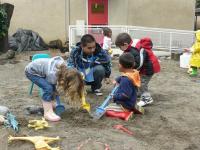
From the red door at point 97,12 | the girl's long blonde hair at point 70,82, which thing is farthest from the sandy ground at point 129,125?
the red door at point 97,12

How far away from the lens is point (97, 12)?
15.1 meters

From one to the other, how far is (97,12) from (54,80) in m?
10.1

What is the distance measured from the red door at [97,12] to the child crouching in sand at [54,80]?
9.78 metres

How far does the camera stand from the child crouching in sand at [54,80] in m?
4.99

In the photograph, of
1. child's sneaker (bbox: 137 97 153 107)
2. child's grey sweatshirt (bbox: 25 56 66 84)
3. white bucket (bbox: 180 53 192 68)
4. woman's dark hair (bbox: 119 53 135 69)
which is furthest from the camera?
white bucket (bbox: 180 53 192 68)

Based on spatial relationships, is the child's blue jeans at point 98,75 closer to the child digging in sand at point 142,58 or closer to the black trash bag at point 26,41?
the child digging in sand at point 142,58

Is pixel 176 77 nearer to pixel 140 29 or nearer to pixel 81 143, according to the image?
pixel 140 29

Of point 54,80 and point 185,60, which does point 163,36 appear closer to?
point 185,60

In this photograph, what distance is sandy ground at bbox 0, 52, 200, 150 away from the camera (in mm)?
4496

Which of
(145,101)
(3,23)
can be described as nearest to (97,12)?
(3,23)

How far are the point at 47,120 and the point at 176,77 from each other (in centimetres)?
442

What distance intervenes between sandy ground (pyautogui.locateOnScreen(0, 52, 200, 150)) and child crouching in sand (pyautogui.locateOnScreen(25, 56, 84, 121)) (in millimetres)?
205

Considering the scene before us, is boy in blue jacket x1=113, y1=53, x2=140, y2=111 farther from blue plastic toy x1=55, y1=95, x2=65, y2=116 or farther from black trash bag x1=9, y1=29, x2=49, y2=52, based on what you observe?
black trash bag x1=9, y1=29, x2=49, y2=52

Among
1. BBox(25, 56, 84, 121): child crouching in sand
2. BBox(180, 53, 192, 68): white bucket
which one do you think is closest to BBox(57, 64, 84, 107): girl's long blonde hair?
BBox(25, 56, 84, 121): child crouching in sand
